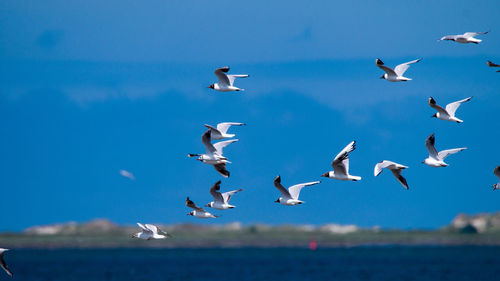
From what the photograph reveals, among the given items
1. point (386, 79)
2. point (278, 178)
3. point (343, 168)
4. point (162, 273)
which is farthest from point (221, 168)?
point (162, 273)

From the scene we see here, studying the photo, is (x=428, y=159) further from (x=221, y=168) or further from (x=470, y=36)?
(x=221, y=168)

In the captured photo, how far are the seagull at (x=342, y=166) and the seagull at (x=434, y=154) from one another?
2334 mm

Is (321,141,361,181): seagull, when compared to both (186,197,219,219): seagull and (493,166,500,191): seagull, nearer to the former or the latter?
(186,197,219,219): seagull

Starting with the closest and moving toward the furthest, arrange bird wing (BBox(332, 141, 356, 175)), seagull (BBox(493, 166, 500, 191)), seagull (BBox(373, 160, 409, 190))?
1. bird wing (BBox(332, 141, 356, 175))
2. seagull (BBox(373, 160, 409, 190))
3. seagull (BBox(493, 166, 500, 191))

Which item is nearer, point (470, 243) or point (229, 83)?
point (229, 83)

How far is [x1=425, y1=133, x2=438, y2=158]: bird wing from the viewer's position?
24.6 m

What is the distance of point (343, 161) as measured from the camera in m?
23.9

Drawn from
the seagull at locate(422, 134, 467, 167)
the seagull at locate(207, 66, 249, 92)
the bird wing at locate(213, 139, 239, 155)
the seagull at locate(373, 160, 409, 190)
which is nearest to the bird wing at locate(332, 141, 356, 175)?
the seagull at locate(373, 160, 409, 190)

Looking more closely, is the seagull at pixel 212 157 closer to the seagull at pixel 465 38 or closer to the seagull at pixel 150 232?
the seagull at pixel 150 232

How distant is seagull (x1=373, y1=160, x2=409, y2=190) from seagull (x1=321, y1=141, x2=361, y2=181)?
0.79 m

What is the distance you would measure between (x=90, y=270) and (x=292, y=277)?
22.8 m

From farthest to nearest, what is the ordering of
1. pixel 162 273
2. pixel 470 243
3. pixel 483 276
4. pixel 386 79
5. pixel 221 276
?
pixel 470 243
pixel 162 273
pixel 221 276
pixel 483 276
pixel 386 79

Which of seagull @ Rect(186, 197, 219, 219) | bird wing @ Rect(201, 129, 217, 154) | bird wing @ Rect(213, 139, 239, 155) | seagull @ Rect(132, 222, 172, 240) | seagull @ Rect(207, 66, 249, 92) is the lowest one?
seagull @ Rect(132, 222, 172, 240)

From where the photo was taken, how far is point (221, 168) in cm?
2523
